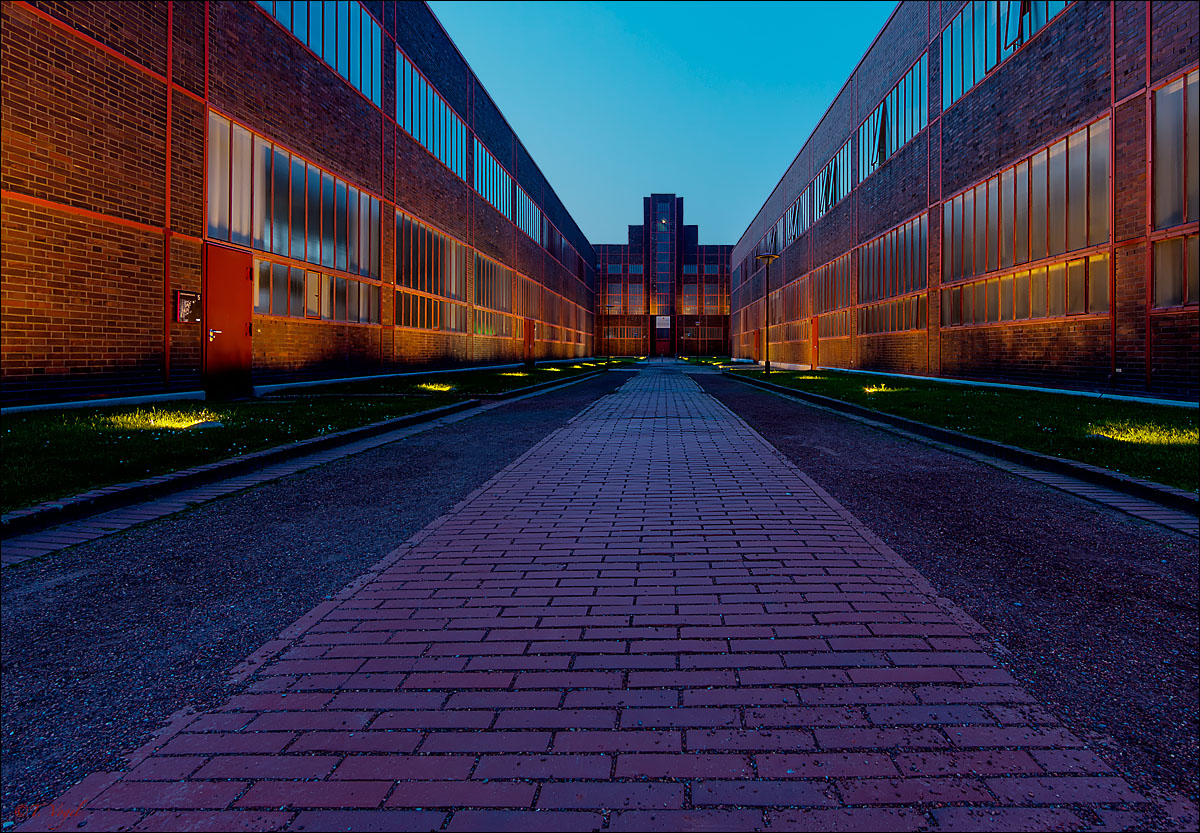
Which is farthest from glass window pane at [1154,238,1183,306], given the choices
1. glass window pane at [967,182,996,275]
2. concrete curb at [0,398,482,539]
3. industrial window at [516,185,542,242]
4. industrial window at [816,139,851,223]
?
industrial window at [516,185,542,242]

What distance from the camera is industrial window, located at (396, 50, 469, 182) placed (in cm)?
2648

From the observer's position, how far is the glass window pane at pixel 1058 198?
17344 millimetres

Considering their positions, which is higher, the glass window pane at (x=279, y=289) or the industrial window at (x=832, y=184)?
the industrial window at (x=832, y=184)

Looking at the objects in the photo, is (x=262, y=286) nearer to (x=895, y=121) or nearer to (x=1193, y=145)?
(x=1193, y=145)

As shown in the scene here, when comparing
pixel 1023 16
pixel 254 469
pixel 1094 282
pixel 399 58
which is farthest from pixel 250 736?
pixel 399 58

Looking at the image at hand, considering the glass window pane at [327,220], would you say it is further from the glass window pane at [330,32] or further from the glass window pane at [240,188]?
the glass window pane at [330,32]

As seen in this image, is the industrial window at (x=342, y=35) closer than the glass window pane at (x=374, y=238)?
Yes

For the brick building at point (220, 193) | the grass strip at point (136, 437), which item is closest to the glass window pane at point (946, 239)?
the grass strip at point (136, 437)

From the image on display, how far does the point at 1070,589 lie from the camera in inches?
154

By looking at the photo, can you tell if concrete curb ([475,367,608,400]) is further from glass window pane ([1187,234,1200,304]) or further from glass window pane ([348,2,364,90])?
glass window pane ([1187,234,1200,304])

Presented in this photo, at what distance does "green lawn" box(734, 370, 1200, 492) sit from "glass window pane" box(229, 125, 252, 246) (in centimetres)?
1557

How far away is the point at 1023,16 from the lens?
1938 cm

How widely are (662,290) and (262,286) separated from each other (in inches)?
3087

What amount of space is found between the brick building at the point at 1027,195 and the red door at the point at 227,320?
20.8 m
